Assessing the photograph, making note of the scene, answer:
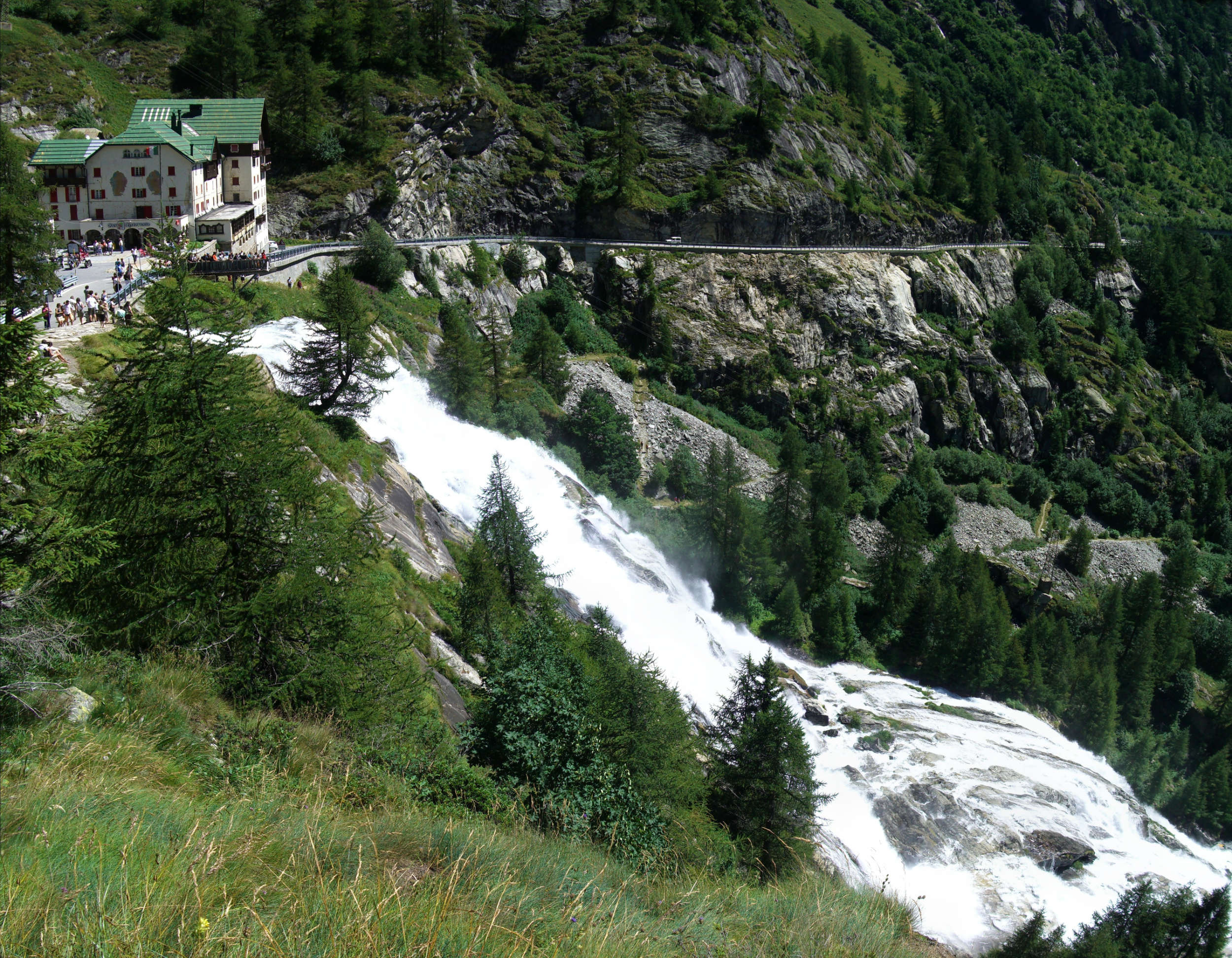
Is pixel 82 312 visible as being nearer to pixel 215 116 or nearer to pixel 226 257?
pixel 226 257

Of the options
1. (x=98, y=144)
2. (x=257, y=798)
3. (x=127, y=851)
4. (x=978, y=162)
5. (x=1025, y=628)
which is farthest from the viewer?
(x=978, y=162)

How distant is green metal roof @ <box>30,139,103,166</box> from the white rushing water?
780 inches

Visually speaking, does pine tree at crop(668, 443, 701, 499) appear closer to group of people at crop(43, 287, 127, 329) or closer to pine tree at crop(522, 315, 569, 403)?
pine tree at crop(522, 315, 569, 403)

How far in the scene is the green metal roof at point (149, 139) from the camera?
1923 inches

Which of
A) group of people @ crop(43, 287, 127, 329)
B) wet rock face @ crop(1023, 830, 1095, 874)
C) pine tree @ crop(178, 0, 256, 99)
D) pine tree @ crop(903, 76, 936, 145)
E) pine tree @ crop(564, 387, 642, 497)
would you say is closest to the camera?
group of people @ crop(43, 287, 127, 329)

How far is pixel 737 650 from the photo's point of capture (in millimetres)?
49844

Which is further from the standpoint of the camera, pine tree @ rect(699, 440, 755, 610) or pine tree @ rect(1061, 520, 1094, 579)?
pine tree @ rect(1061, 520, 1094, 579)

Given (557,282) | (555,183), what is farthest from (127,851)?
(555,183)

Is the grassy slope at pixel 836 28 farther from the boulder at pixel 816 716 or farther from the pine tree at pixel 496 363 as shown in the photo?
the boulder at pixel 816 716

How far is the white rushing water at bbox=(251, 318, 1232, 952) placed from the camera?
33750mm

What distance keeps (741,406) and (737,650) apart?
29.4 meters

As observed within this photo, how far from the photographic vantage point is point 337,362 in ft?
108

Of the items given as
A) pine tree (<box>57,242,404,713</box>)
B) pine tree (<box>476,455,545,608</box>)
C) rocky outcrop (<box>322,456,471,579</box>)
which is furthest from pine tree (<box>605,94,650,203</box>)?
pine tree (<box>57,242,404,713</box>)

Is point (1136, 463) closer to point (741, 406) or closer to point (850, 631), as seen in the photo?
point (741, 406)
